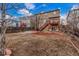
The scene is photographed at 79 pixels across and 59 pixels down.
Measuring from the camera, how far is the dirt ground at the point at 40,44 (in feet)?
5.51

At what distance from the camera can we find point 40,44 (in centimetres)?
170

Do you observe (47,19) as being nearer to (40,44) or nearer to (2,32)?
(40,44)

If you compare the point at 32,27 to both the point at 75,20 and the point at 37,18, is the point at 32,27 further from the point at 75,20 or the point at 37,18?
the point at 75,20

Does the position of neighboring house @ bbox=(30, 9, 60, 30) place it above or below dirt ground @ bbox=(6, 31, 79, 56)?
above

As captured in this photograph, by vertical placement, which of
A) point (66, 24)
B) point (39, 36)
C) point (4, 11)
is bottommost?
point (39, 36)

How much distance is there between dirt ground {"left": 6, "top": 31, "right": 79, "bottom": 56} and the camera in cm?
168

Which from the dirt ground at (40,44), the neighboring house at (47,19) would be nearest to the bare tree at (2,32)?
the dirt ground at (40,44)

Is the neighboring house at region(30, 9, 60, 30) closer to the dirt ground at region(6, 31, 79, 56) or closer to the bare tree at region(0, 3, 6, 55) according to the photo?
the dirt ground at region(6, 31, 79, 56)

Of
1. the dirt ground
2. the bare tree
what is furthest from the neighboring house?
the bare tree

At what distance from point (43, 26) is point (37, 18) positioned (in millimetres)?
99

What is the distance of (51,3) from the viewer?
170 centimetres

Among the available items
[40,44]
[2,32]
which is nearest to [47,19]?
[40,44]

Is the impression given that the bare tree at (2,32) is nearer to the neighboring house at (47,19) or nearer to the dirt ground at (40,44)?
the dirt ground at (40,44)

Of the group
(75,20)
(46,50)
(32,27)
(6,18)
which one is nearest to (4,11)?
(6,18)
